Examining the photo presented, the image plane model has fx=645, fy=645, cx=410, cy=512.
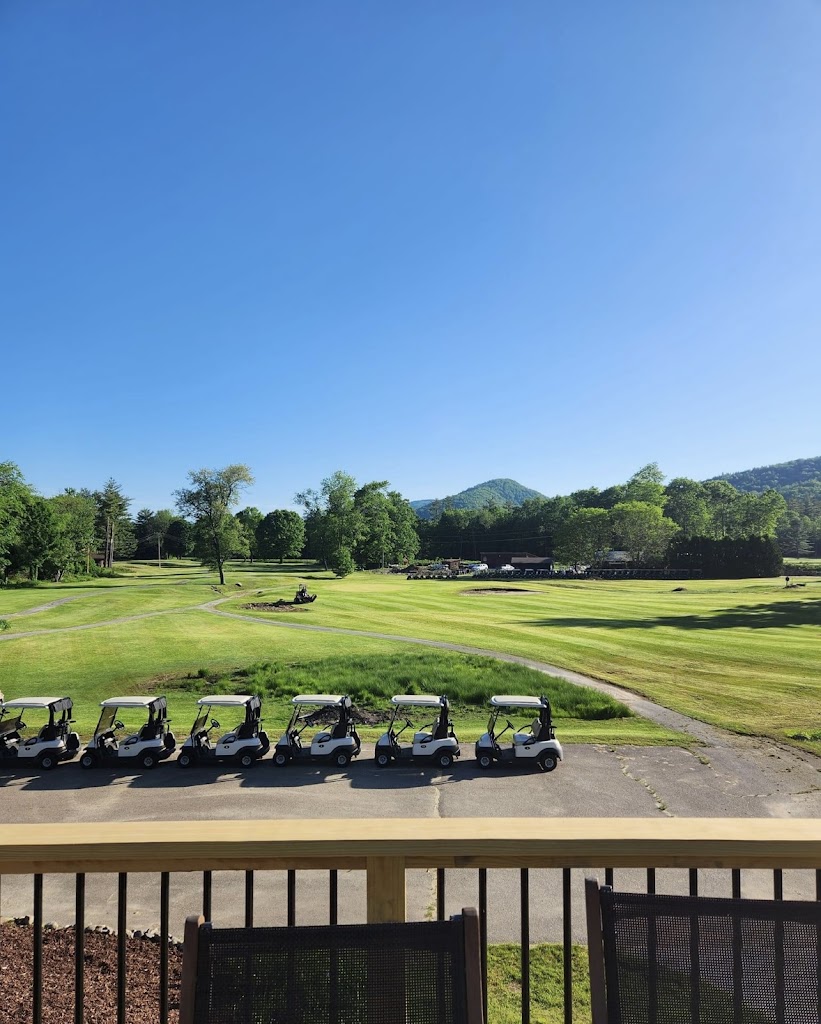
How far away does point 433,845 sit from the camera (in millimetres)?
2408

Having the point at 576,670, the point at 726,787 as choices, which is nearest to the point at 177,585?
Result: the point at 576,670

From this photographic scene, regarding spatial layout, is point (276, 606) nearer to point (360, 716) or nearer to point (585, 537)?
point (360, 716)

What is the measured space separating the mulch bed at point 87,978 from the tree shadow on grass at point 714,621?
1179 inches

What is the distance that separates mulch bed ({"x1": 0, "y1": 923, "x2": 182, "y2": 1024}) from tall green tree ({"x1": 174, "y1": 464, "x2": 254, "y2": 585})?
59.6m

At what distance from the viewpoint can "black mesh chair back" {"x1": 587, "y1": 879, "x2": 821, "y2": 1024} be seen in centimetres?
227

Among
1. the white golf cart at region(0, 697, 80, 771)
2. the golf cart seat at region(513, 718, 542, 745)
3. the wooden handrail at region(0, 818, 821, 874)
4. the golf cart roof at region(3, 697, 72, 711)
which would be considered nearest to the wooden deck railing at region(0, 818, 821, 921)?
the wooden handrail at region(0, 818, 821, 874)

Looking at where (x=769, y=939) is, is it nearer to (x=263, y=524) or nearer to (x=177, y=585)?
(x=177, y=585)

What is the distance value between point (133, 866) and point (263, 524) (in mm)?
109244

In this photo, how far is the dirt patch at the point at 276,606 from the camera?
44.4 m

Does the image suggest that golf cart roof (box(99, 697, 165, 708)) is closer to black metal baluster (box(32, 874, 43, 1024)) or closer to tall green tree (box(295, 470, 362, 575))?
black metal baluster (box(32, 874, 43, 1024))

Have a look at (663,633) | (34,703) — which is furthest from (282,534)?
(34,703)

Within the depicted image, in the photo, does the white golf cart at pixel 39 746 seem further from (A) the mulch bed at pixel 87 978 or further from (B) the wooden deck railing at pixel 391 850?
(B) the wooden deck railing at pixel 391 850

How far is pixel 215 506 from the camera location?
210 ft

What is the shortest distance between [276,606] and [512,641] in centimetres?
2157
